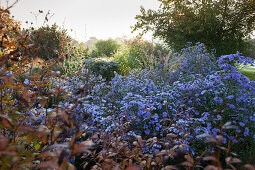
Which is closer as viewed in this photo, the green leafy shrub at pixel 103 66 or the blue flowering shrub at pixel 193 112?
the blue flowering shrub at pixel 193 112

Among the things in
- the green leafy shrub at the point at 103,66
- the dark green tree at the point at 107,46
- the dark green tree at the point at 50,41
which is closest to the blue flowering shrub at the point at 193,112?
the dark green tree at the point at 50,41

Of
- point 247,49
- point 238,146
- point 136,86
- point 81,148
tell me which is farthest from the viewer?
point 247,49

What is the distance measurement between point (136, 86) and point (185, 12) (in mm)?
6225

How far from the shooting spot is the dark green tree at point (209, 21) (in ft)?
28.0

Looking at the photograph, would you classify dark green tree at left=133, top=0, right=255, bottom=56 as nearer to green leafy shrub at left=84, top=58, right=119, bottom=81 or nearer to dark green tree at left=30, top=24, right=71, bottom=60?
green leafy shrub at left=84, top=58, right=119, bottom=81

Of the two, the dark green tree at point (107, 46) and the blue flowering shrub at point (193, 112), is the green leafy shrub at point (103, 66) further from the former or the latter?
the dark green tree at point (107, 46)

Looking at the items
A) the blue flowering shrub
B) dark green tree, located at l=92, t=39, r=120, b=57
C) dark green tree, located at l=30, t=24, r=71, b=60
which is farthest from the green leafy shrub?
dark green tree, located at l=92, t=39, r=120, b=57

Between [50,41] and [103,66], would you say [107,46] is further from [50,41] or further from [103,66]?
[103,66]

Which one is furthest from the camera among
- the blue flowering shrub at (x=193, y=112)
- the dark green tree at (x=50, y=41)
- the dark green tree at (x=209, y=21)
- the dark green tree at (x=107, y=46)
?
the dark green tree at (x=107, y=46)

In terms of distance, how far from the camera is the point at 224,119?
2797 millimetres

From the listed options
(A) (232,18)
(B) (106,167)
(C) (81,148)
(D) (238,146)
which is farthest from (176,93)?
(A) (232,18)

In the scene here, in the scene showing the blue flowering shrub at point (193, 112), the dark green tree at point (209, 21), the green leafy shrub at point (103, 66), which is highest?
the dark green tree at point (209, 21)

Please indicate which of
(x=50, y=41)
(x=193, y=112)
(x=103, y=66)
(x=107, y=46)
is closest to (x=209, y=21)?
(x=103, y=66)

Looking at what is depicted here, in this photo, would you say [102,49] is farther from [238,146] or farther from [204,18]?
[238,146]
